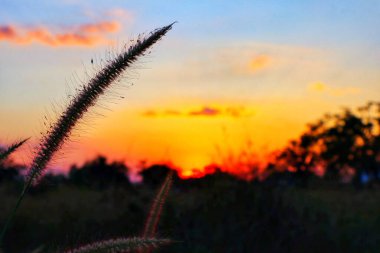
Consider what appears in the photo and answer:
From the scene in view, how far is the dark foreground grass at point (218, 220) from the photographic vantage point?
35.0 feet

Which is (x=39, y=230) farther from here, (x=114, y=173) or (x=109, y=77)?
(x=109, y=77)

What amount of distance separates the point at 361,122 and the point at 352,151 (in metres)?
2.05

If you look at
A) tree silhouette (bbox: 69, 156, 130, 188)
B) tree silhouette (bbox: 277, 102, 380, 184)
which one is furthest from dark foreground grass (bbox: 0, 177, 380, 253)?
tree silhouette (bbox: 277, 102, 380, 184)

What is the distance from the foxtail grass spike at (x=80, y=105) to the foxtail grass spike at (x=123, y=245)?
1.16 feet

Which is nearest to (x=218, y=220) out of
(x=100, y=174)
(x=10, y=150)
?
(x=100, y=174)

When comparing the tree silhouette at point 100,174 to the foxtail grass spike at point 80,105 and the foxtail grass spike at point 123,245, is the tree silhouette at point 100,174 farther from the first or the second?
the foxtail grass spike at point 123,245

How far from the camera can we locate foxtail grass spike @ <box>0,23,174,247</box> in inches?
94.9

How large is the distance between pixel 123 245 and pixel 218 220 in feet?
29.0

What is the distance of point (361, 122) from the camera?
145 feet

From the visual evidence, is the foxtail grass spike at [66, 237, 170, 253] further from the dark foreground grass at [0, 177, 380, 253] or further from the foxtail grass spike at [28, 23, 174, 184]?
the dark foreground grass at [0, 177, 380, 253]

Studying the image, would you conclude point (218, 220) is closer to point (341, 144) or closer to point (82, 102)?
point (82, 102)

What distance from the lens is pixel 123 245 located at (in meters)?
2.14

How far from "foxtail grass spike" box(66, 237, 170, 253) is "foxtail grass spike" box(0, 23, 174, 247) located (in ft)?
1.16

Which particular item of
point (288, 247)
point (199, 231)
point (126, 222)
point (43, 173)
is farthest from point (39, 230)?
point (43, 173)
